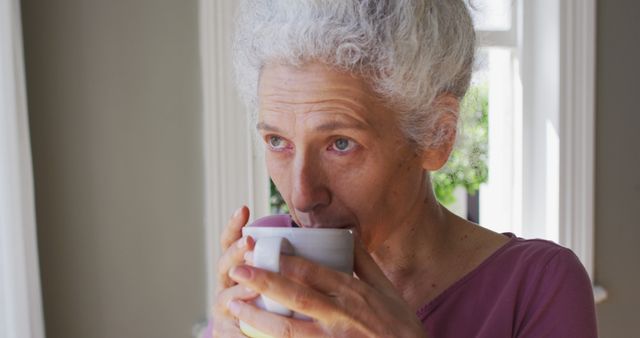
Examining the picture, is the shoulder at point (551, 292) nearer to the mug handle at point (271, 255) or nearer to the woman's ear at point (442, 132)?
the woman's ear at point (442, 132)

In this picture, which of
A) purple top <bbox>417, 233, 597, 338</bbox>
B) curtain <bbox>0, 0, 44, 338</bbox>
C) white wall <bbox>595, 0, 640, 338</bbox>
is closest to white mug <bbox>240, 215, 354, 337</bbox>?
purple top <bbox>417, 233, 597, 338</bbox>

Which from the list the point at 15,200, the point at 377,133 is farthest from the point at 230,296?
the point at 15,200

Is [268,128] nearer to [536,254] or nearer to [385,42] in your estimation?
[385,42]

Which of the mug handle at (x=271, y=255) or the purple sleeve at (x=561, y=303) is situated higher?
the mug handle at (x=271, y=255)

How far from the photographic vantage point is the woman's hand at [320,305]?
1.90ft

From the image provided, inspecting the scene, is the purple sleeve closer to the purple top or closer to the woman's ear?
the purple top

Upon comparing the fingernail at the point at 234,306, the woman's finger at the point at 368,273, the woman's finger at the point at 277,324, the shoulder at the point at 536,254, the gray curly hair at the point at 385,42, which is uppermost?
the gray curly hair at the point at 385,42

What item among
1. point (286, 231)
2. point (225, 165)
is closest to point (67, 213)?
point (225, 165)

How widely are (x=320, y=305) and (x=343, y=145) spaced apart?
1.05ft

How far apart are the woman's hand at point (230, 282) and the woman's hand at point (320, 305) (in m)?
0.02

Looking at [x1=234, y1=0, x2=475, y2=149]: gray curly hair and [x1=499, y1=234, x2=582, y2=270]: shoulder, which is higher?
[x1=234, y1=0, x2=475, y2=149]: gray curly hair

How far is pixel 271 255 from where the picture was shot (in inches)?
23.4

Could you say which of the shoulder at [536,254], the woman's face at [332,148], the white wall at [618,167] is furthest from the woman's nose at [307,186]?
the white wall at [618,167]

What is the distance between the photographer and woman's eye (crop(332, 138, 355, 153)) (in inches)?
33.8
